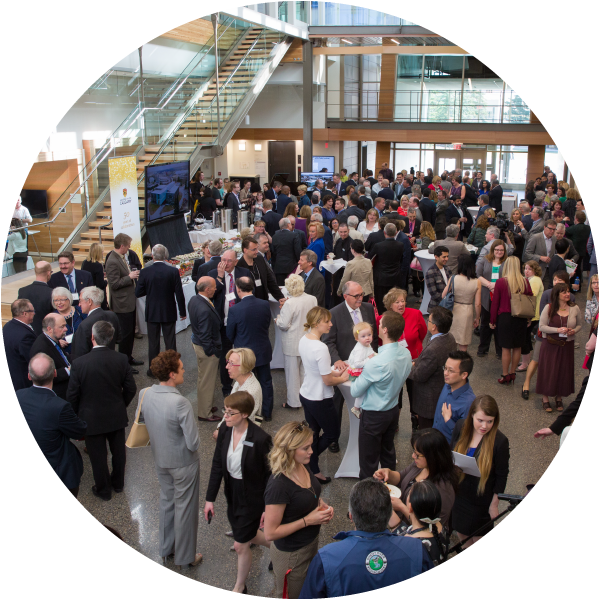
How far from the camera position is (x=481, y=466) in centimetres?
350

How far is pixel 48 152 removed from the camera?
11008 millimetres

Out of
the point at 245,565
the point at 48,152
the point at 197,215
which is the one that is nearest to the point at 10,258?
the point at 48,152

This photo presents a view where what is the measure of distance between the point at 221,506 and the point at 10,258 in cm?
617

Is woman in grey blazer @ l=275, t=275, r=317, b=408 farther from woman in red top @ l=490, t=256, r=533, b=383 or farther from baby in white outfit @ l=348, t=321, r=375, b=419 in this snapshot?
woman in red top @ l=490, t=256, r=533, b=383

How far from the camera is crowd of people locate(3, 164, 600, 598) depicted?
2996 millimetres

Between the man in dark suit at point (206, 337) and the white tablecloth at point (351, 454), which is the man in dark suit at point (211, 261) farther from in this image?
the white tablecloth at point (351, 454)

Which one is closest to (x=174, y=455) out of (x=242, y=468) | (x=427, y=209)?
(x=242, y=468)

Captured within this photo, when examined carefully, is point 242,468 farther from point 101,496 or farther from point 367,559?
point 101,496

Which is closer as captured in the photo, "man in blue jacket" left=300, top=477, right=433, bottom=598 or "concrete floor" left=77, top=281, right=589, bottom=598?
"man in blue jacket" left=300, top=477, right=433, bottom=598

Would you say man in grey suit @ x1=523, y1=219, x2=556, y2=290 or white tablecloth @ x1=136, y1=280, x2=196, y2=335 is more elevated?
man in grey suit @ x1=523, y1=219, x2=556, y2=290

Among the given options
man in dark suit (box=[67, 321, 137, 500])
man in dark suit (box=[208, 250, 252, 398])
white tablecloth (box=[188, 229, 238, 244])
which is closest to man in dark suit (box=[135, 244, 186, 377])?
man in dark suit (box=[208, 250, 252, 398])

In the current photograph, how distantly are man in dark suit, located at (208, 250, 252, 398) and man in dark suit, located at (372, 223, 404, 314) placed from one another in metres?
2.39

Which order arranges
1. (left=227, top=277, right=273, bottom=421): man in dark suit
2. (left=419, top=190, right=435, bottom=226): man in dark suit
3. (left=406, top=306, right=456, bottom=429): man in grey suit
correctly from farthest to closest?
(left=419, top=190, right=435, bottom=226): man in dark suit → (left=227, top=277, right=273, bottom=421): man in dark suit → (left=406, top=306, right=456, bottom=429): man in grey suit

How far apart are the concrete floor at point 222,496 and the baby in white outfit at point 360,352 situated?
73cm
